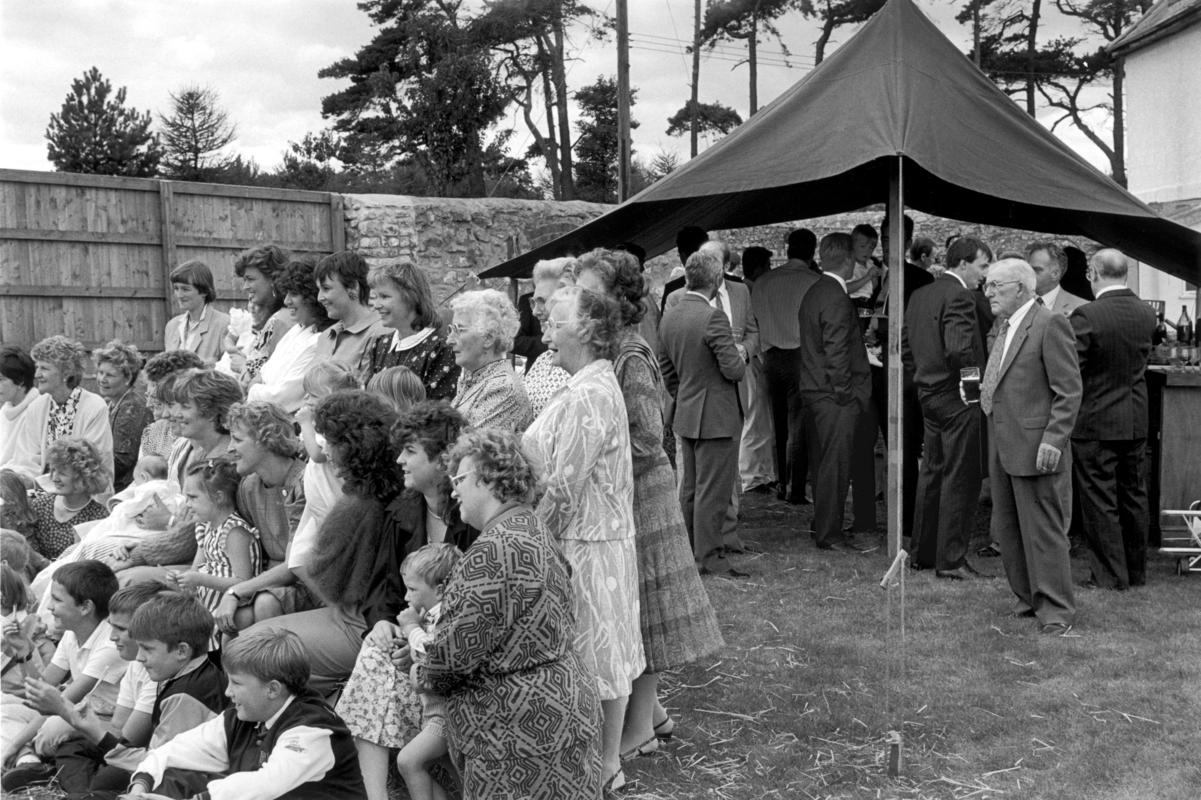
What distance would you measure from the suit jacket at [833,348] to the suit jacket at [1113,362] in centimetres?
133

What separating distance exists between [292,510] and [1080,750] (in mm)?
3086

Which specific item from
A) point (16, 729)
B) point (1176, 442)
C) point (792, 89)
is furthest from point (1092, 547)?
point (16, 729)

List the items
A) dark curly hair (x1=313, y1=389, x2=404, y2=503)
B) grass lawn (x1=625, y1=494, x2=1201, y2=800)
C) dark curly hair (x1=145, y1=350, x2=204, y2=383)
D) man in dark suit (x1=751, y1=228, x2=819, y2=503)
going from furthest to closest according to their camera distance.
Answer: man in dark suit (x1=751, y1=228, x2=819, y2=503) → dark curly hair (x1=145, y1=350, x2=204, y2=383) → grass lawn (x1=625, y1=494, x2=1201, y2=800) → dark curly hair (x1=313, y1=389, x2=404, y2=503)

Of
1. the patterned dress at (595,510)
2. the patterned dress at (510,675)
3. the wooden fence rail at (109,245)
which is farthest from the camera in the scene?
the wooden fence rail at (109,245)

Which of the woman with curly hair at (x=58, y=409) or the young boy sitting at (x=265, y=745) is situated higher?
the woman with curly hair at (x=58, y=409)

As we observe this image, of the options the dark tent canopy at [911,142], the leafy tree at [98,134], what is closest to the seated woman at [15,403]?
the dark tent canopy at [911,142]

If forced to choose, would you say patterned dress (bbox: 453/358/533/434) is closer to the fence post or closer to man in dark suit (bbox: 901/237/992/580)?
man in dark suit (bbox: 901/237/992/580)

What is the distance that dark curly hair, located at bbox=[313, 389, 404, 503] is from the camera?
422 centimetres

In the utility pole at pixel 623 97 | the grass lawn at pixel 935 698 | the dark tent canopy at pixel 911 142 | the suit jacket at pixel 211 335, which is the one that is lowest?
the grass lawn at pixel 935 698

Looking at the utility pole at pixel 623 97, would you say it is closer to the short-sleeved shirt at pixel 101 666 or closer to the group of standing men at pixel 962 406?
the group of standing men at pixel 962 406

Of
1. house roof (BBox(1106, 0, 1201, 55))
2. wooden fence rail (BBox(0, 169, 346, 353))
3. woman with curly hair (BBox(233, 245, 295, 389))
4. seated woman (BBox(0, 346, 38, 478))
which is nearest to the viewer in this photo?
woman with curly hair (BBox(233, 245, 295, 389))

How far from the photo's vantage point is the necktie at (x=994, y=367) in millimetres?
6219

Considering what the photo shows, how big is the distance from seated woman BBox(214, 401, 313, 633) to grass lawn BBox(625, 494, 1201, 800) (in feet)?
4.87

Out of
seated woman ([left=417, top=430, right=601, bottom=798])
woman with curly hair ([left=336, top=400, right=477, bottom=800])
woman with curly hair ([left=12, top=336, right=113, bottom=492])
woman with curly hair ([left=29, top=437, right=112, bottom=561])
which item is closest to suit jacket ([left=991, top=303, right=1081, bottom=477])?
woman with curly hair ([left=336, top=400, right=477, bottom=800])
